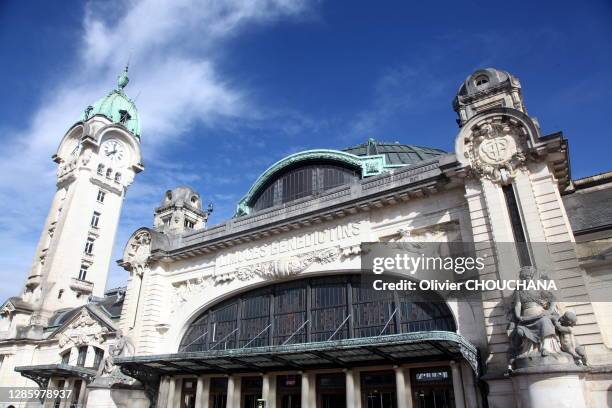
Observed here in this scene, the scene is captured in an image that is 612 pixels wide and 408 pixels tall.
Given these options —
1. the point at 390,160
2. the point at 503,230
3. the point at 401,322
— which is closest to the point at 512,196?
the point at 503,230

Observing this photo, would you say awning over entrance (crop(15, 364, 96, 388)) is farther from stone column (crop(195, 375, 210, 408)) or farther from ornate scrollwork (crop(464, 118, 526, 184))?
ornate scrollwork (crop(464, 118, 526, 184))

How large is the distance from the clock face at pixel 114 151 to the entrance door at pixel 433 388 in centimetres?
4688

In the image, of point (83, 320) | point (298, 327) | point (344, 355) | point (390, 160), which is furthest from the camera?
point (83, 320)

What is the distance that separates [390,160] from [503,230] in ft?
50.9

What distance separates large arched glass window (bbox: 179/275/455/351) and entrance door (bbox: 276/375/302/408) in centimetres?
174

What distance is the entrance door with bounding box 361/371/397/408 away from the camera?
1844 cm

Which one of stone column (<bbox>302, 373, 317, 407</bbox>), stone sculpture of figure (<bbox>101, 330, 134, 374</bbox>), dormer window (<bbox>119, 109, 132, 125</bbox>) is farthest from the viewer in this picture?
dormer window (<bbox>119, 109, 132, 125</bbox>)

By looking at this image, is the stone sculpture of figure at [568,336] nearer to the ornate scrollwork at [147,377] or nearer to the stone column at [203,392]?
the stone column at [203,392]

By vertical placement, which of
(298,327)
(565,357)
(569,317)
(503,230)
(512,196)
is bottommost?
(565,357)

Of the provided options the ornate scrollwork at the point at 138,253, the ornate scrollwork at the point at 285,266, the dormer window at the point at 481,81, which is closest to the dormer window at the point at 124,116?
the ornate scrollwork at the point at 138,253

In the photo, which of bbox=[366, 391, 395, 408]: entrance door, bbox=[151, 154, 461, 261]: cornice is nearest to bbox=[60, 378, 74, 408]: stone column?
bbox=[151, 154, 461, 261]: cornice

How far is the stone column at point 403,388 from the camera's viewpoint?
17188 mm

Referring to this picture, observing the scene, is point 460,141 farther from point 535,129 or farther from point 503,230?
point 503,230

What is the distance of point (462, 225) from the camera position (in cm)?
1833
